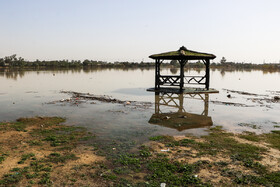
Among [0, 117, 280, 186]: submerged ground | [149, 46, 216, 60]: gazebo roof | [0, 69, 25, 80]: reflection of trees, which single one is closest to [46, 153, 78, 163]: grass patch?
[0, 117, 280, 186]: submerged ground

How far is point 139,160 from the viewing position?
6.13m

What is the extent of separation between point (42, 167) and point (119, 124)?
473cm

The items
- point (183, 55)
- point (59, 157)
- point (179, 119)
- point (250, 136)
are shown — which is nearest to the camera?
point (59, 157)

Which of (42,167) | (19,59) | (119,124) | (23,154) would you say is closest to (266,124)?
(119,124)

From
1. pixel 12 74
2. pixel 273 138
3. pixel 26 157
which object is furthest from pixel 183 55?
pixel 12 74

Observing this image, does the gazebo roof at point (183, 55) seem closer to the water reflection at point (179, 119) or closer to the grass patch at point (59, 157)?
the water reflection at point (179, 119)

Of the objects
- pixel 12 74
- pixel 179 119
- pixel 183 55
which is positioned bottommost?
pixel 179 119

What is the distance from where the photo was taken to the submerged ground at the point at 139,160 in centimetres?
505

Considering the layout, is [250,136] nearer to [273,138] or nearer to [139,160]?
[273,138]

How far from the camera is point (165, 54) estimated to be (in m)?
20.7

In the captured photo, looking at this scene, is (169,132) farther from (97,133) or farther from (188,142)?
(97,133)

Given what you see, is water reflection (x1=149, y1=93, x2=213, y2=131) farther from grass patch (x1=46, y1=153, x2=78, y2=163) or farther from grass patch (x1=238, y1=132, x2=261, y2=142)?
grass patch (x1=46, y1=153, x2=78, y2=163)

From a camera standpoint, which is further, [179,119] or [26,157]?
[179,119]

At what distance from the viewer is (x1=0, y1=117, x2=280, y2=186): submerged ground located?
199 inches
